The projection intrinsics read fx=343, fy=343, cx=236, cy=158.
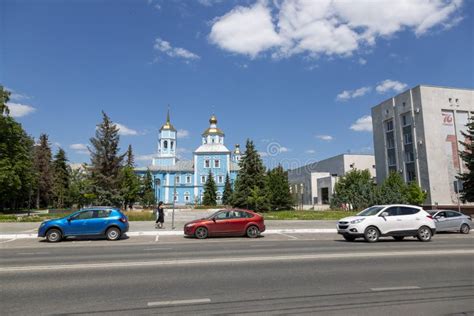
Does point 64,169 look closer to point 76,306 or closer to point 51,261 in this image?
point 51,261

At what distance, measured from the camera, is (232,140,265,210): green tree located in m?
47.5

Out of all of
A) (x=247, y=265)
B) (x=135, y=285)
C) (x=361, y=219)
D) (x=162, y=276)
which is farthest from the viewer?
(x=361, y=219)

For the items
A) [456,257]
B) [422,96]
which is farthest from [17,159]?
[422,96]

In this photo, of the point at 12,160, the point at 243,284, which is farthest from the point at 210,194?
the point at 243,284

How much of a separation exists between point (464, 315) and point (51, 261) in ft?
33.0

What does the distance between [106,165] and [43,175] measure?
29.3 meters

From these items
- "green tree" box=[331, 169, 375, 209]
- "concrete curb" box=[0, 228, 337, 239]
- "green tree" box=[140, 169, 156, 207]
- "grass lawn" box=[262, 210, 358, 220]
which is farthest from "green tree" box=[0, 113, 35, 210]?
"green tree" box=[331, 169, 375, 209]

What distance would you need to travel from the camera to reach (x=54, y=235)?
16.1 meters

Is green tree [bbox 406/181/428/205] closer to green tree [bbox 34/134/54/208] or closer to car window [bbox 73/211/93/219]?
car window [bbox 73/211/93/219]

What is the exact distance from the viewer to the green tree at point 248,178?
47.5 meters

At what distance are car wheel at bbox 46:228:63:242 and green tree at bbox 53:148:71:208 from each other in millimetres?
55782

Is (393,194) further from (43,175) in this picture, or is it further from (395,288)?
(43,175)

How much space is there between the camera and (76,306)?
5484 millimetres

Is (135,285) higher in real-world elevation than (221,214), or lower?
lower
